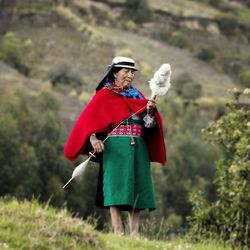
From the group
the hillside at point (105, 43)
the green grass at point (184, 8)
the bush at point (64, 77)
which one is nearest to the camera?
the bush at point (64, 77)

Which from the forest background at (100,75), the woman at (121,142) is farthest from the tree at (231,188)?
the woman at (121,142)

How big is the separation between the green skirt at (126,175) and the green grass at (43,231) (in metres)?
1.53

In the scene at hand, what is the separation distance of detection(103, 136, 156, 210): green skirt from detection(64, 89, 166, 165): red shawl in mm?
198

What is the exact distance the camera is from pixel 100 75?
11194cm

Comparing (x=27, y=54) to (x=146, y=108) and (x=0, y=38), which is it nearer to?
(x=0, y=38)

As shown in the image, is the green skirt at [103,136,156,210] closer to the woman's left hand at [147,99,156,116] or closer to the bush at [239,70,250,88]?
the woman's left hand at [147,99,156,116]

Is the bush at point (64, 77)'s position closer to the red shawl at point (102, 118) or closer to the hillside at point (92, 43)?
the hillside at point (92, 43)

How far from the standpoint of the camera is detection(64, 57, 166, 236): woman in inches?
340

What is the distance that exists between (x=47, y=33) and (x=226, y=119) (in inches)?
4475

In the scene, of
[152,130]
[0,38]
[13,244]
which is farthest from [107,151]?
[0,38]

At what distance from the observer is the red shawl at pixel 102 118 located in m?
8.73

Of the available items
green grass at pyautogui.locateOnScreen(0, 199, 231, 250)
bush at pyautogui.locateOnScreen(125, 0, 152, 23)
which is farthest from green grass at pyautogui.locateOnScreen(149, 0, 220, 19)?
green grass at pyautogui.locateOnScreen(0, 199, 231, 250)

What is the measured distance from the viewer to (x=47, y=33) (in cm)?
12531

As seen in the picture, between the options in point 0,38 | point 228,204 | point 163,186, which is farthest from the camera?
point 0,38
